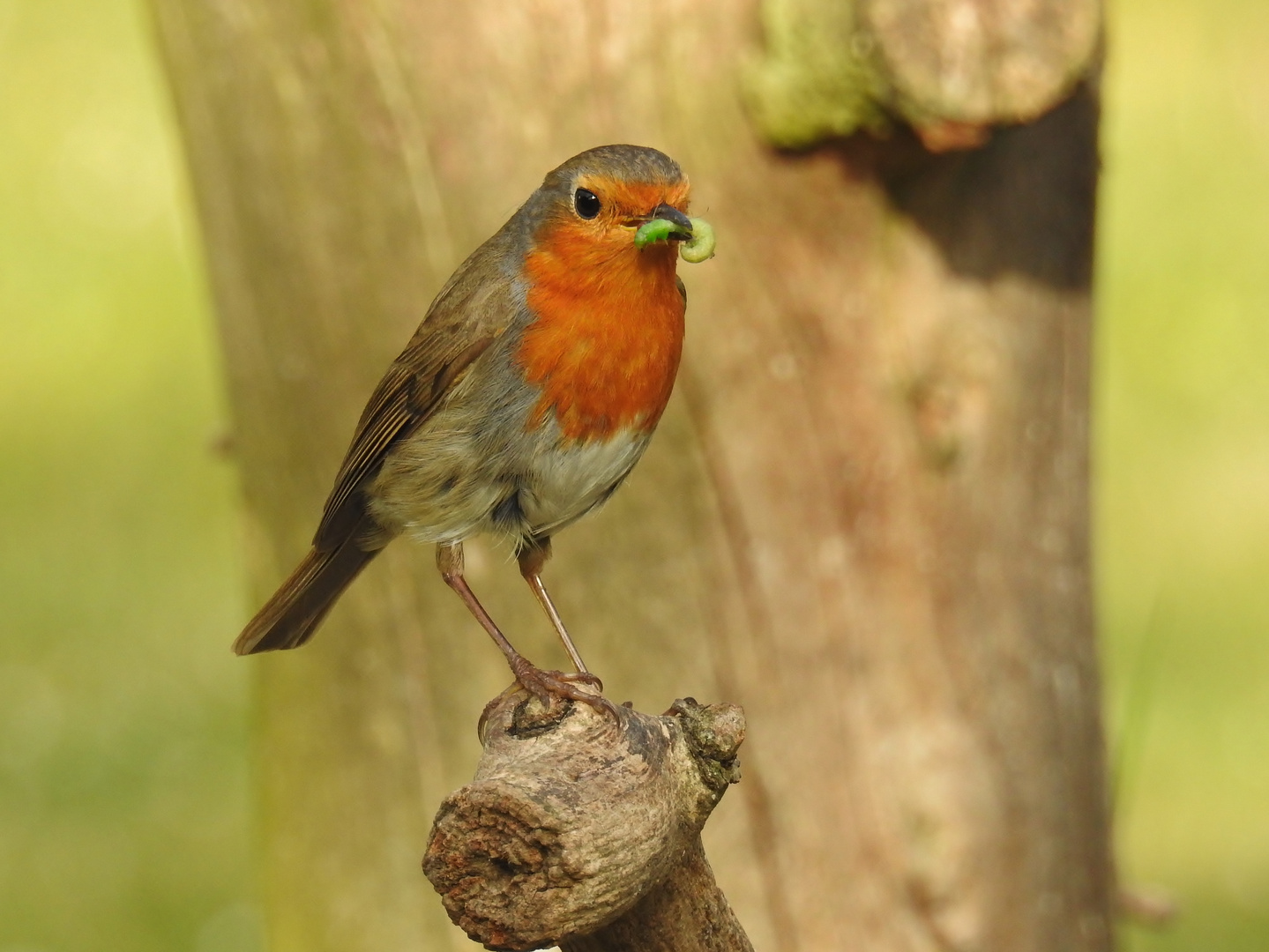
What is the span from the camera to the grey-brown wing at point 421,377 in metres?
3.19

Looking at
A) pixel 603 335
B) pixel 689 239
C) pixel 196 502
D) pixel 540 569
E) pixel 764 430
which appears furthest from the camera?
pixel 196 502

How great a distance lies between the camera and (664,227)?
2.87 metres

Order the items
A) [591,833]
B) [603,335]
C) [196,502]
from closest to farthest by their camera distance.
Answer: [591,833] → [603,335] → [196,502]

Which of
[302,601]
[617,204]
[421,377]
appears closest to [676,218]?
[617,204]

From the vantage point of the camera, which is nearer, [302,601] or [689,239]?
[689,239]

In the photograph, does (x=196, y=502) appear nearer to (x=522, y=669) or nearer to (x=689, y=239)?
(x=522, y=669)

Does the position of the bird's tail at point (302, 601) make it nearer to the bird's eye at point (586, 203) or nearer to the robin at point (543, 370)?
the robin at point (543, 370)

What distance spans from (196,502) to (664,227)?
237 inches

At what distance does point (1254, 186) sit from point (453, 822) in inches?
330

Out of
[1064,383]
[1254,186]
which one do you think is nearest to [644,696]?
[1064,383]

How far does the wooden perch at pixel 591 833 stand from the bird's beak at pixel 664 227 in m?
0.78

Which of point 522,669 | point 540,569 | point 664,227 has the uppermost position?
point 664,227

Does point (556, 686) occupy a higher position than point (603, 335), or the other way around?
point (603, 335)

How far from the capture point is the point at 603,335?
9.98ft
